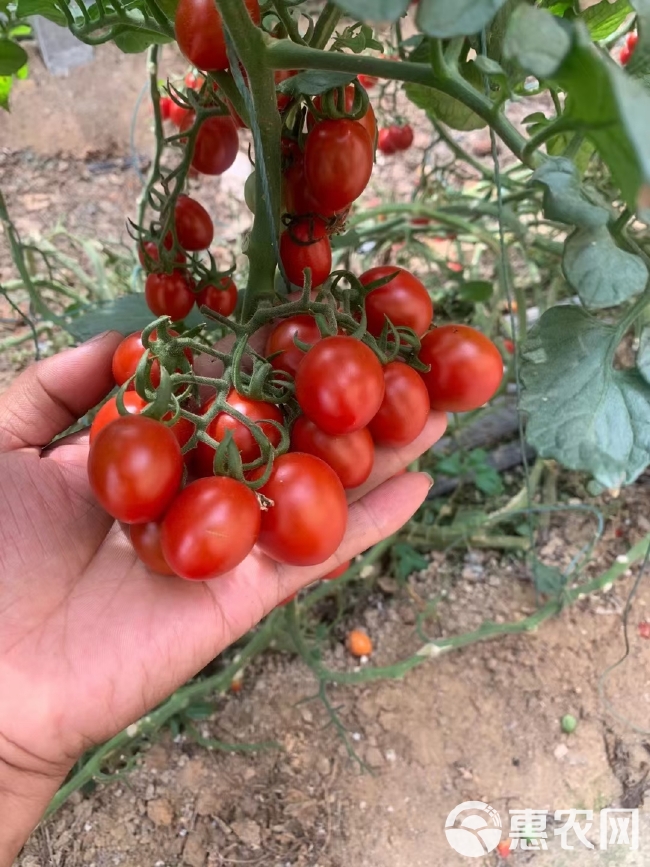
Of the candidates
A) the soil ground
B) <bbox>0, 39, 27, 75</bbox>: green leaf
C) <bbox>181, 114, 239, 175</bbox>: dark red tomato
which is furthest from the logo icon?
<bbox>0, 39, 27, 75</bbox>: green leaf

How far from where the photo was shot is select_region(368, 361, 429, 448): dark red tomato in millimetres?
812

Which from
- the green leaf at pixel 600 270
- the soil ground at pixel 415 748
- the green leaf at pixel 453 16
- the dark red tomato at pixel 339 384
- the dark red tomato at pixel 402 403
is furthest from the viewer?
the soil ground at pixel 415 748

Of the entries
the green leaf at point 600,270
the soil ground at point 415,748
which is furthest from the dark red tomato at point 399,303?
the soil ground at point 415,748

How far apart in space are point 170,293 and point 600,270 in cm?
58

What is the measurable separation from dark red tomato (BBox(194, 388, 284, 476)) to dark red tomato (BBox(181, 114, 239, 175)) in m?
0.40

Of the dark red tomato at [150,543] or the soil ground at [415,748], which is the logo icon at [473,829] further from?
the dark red tomato at [150,543]

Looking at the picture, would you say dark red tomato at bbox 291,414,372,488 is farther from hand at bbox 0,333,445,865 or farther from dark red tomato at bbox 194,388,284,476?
hand at bbox 0,333,445,865

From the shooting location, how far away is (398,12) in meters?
0.43

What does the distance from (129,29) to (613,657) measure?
1.40 meters

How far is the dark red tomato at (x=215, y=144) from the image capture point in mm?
968

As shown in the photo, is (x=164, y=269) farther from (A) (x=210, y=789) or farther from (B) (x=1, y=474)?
(A) (x=210, y=789)

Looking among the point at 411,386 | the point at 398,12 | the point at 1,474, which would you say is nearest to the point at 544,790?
the point at 411,386

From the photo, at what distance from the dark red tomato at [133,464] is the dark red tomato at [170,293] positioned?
33 cm

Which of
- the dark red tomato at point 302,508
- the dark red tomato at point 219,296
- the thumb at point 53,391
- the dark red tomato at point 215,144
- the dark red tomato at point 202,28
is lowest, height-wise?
the thumb at point 53,391
